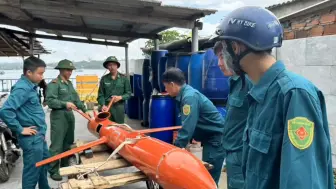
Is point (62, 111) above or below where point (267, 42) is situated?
below

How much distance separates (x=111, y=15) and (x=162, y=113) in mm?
2095

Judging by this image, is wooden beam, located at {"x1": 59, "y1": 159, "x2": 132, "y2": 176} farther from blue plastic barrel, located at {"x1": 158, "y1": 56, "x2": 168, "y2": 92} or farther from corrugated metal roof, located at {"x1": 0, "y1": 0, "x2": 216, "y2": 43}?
blue plastic barrel, located at {"x1": 158, "y1": 56, "x2": 168, "y2": 92}

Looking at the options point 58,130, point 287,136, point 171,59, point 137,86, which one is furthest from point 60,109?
point 137,86

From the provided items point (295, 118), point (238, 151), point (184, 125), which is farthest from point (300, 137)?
point (184, 125)

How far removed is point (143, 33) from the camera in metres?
8.60

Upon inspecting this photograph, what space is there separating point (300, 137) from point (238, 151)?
1431 millimetres

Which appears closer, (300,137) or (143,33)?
(300,137)

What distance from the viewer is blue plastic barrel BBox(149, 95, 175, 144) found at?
6078 mm

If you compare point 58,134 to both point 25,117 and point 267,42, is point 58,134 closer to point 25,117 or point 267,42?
point 25,117

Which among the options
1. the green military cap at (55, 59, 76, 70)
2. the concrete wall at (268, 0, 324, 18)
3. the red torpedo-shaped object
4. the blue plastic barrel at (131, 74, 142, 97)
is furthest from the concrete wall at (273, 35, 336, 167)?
the blue plastic barrel at (131, 74, 142, 97)

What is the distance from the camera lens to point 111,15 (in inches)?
228

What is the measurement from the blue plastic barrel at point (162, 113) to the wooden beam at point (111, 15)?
1443 millimetres

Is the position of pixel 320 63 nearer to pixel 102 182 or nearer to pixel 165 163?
pixel 165 163

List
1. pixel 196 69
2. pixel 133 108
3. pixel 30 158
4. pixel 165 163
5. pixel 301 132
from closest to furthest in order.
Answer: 1. pixel 301 132
2. pixel 165 163
3. pixel 30 158
4. pixel 196 69
5. pixel 133 108
